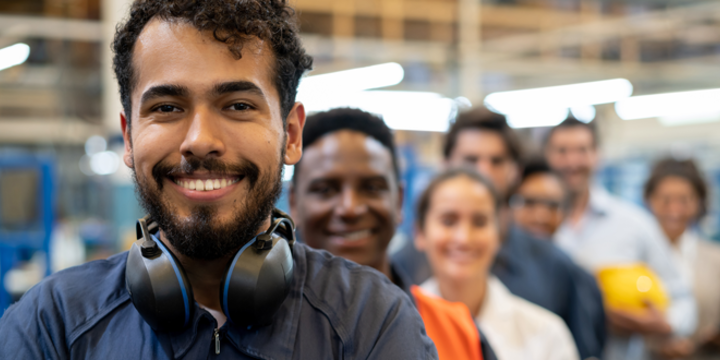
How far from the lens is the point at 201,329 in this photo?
3.33 ft

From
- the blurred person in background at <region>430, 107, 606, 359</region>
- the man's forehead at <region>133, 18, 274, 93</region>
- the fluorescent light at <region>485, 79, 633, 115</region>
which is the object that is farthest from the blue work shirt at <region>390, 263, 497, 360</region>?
the fluorescent light at <region>485, 79, 633, 115</region>

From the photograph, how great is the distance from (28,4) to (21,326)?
8.68 metres

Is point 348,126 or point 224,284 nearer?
point 224,284

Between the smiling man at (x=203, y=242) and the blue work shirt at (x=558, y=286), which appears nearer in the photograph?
the smiling man at (x=203, y=242)

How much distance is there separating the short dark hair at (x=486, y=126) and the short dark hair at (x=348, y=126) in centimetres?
104

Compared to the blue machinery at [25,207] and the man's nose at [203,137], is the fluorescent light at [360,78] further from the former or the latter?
the man's nose at [203,137]

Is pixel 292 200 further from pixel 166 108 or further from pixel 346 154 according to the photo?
pixel 166 108

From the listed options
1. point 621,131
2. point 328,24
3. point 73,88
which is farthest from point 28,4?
point 621,131

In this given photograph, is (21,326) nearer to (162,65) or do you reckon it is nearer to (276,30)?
(162,65)

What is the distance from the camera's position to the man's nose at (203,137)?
Answer: 38.3 inches

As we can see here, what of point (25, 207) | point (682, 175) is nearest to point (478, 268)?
point (682, 175)

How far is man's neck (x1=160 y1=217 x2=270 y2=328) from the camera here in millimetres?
1096

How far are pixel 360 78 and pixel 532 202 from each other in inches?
193

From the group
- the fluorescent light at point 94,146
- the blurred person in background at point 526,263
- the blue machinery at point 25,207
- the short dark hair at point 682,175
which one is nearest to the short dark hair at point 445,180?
the blurred person in background at point 526,263
